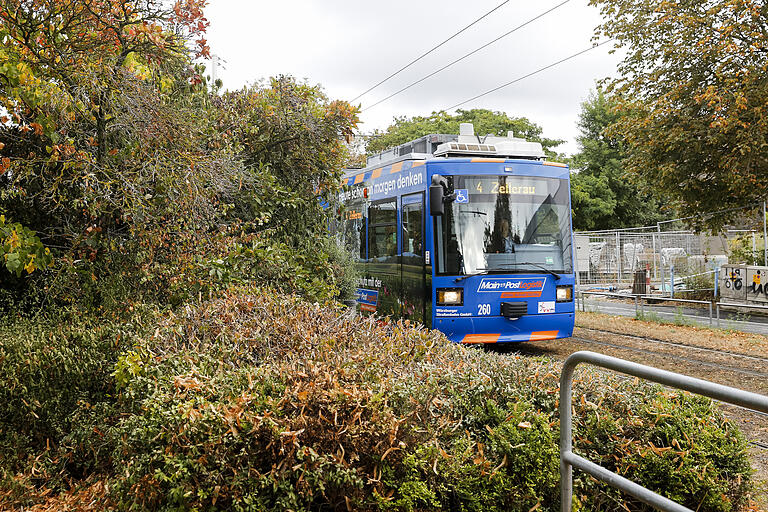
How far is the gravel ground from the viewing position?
340 inches

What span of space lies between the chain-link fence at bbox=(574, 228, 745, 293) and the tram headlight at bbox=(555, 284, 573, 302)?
13.6 m

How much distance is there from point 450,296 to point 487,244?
102 cm

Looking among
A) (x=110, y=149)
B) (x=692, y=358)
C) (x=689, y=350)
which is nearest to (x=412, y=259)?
(x=692, y=358)

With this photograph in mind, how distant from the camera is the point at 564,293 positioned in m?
10.6

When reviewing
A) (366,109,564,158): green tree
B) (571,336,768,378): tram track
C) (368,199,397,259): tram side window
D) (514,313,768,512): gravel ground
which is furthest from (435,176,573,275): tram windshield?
(366,109,564,158): green tree

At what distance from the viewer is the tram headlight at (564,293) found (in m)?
10.6

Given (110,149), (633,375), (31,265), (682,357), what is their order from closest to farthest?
(633,375) → (31,265) → (110,149) → (682,357)

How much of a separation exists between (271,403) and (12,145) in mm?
5512

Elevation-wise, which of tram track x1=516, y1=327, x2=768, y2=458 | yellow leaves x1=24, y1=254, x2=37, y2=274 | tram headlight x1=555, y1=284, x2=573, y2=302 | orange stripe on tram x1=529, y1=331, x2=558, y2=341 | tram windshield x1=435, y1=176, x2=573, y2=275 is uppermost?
tram windshield x1=435, y1=176, x2=573, y2=275

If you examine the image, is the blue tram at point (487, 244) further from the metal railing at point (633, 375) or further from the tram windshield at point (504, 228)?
the metal railing at point (633, 375)

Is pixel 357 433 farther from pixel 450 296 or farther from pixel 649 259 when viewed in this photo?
pixel 649 259

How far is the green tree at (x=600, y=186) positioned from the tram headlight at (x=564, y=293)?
Answer: 1475 inches

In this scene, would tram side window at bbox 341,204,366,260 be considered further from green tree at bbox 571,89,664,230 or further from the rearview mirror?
green tree at bbox 571,89,664,230

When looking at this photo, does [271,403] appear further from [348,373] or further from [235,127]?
[235,127]
